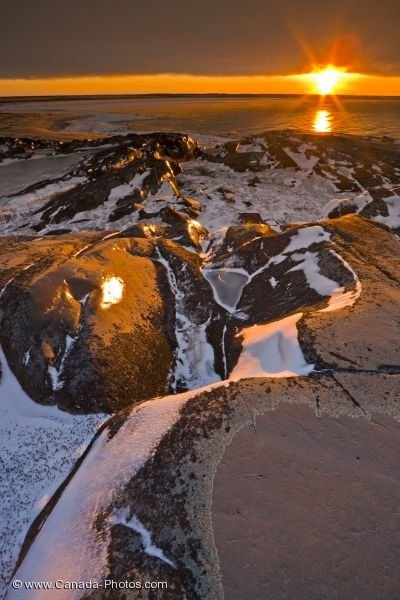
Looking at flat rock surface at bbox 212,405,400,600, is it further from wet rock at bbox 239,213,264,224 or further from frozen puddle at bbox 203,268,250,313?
wet rock at bbox 239,213,264,224

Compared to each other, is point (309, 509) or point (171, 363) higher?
point (309, 509)

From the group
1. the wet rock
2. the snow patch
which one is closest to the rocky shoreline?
the snow patch

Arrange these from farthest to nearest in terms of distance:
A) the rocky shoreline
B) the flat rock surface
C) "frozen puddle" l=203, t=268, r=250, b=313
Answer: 1. "frozen puddle" l=203, t=268, r=250, b=313
2. the rocky shoreline
3. the flat rock surface

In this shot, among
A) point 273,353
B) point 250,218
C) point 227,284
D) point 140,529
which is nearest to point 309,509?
point 140,529

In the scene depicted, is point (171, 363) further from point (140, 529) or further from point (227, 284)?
point (140, 529)

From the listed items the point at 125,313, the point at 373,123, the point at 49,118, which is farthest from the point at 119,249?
the point at 49,118

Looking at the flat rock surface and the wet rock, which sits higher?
the flat rock surface

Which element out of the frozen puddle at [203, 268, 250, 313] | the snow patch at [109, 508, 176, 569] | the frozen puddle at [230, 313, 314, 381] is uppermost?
the frozen puddle at [230, 313, 314, 381]

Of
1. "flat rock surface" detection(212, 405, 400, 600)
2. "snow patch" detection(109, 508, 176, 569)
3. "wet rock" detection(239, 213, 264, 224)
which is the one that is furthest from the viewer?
"wet rock" detection(239, 213, 264, 224)

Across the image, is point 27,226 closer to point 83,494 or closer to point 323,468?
point 83,494
